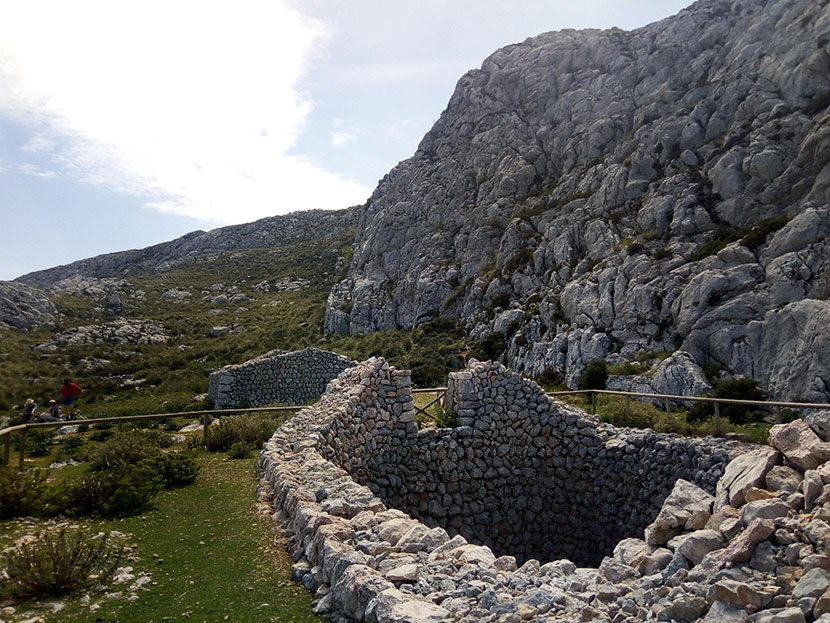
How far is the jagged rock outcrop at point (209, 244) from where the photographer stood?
109 m

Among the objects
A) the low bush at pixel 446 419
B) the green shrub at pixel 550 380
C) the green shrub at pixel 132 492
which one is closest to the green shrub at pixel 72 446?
the green shrub at pixel 132 492

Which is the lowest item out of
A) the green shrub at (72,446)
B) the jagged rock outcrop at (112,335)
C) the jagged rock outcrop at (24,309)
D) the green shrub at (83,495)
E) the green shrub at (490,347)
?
the green shrub at (490,347)

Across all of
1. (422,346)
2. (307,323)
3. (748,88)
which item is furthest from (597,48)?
(307,323)

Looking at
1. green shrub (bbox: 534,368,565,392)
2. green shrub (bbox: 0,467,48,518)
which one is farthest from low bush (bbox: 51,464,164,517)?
green shrub (bbox: 534,368,565,392)

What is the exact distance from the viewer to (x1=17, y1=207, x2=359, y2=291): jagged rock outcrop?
4299 inches

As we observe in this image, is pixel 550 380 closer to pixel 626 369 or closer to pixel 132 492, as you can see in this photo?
pixel 626 369

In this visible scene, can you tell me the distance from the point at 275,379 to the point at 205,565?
792 inches

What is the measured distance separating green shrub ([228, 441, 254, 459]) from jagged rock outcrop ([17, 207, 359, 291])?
91264 millimetres

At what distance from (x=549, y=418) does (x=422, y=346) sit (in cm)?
3200

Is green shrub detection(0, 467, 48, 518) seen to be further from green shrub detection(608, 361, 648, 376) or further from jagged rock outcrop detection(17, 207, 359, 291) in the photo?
jagged rock outcrop detection(17, 207, 359, 291)

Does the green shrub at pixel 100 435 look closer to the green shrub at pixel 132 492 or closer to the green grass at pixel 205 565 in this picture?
the green shrub at pixel 132 492

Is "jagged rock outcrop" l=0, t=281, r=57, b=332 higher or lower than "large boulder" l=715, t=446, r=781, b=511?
higher

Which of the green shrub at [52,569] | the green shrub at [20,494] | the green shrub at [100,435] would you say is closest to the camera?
the green shrub at [52,569]

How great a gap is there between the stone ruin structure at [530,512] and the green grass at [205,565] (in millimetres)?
366
